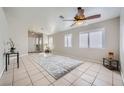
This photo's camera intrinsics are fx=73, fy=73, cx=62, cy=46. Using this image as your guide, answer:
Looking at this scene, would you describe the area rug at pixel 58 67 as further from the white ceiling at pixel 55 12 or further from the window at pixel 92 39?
the white ceiling at pixel 55 12

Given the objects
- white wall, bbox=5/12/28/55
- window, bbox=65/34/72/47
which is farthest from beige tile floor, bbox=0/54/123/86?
window, bbox=65/34/72/47

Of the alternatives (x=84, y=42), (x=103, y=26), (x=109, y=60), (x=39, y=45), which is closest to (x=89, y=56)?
(x=84, y=42)

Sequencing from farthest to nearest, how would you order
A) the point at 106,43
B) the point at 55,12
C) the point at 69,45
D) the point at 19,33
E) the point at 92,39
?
1. the point at 69,45
2. the point at 19,33
3. the point at 92,39
4. the point at 106,43
5. the point at 55,12

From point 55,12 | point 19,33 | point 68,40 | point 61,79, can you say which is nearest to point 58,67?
point 61,79

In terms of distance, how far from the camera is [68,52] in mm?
5895

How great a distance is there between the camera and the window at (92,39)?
377 cm

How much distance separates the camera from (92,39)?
4203mm

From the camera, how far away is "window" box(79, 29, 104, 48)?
3.77 metres

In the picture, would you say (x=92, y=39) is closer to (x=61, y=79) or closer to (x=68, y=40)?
(x=68, y=40)

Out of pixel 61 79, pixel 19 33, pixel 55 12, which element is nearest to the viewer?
pixel 61 79

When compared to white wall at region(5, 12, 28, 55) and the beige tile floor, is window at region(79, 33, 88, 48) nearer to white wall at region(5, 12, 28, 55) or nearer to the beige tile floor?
the beige tile floor

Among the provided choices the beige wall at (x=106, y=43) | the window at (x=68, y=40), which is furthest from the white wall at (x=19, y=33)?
the window at (x=68, y=40)
